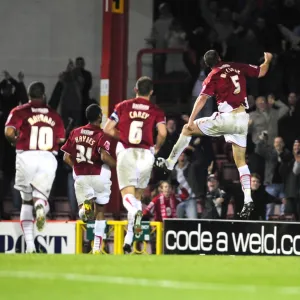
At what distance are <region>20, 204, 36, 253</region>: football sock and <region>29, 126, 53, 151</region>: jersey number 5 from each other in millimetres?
907

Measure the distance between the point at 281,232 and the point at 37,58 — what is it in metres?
8.71

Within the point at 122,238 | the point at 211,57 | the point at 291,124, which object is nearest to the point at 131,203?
the point at 211,57

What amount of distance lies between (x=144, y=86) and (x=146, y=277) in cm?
535

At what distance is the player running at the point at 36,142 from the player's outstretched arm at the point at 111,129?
62 centimetres

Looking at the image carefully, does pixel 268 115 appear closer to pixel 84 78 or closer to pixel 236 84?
pixel 84 78

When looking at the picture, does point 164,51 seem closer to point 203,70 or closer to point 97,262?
point 203,70

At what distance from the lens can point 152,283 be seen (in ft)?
34.0

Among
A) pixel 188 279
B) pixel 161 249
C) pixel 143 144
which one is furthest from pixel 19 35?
pixel 188 279

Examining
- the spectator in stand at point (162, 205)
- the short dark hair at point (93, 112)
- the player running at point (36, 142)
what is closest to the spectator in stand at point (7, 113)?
the spectator in stand at point (162, 205)

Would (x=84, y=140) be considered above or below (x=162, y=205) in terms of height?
above

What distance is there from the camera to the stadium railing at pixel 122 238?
18.7m

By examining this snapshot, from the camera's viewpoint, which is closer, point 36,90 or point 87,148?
point 36,90

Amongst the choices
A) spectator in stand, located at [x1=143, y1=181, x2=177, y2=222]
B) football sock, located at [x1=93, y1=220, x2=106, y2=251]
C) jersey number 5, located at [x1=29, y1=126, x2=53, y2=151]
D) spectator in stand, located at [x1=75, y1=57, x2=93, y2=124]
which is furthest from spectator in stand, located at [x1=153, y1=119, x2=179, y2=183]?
jersey number 5, located at [x1=29, y1=126, x2=53, y2=151]

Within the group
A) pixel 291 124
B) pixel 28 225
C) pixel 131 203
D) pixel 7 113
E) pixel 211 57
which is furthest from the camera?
pixel 7 113
